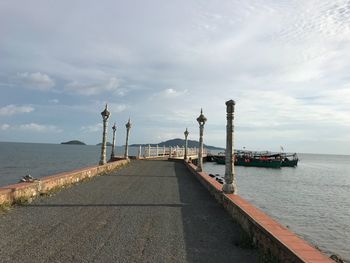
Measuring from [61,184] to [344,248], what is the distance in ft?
36.8

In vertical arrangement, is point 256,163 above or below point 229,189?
above

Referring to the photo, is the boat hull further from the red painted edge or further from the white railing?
the red painted edge

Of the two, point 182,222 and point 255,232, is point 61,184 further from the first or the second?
point 255,232

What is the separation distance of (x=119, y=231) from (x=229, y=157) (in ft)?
17.7

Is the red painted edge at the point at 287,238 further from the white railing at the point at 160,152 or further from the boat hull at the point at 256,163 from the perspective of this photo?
the boat hull at the point at 256,163

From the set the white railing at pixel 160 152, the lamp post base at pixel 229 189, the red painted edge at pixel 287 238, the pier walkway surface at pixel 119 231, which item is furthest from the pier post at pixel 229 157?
the white railing at pixel 160 152

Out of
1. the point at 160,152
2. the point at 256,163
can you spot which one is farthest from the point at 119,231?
the point at 256,163

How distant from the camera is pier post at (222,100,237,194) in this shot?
12.0m

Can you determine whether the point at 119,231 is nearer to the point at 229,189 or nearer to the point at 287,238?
the point at 287,238

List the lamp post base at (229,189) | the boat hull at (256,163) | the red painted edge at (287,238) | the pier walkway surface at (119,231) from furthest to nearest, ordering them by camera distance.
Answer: the boat hull at (256,163), the lamp post base at (229,189), the pier walkway surface at (119,231), the red painted edge at (287,238)

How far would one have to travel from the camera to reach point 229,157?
12.3m

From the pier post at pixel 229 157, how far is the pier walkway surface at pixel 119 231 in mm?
714

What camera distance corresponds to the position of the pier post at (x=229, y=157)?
12.0 metres

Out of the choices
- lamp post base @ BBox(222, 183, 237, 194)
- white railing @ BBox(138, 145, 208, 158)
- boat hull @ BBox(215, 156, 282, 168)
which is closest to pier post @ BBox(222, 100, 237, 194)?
lamp post base @ BBox(222, 183, 237, 194)
